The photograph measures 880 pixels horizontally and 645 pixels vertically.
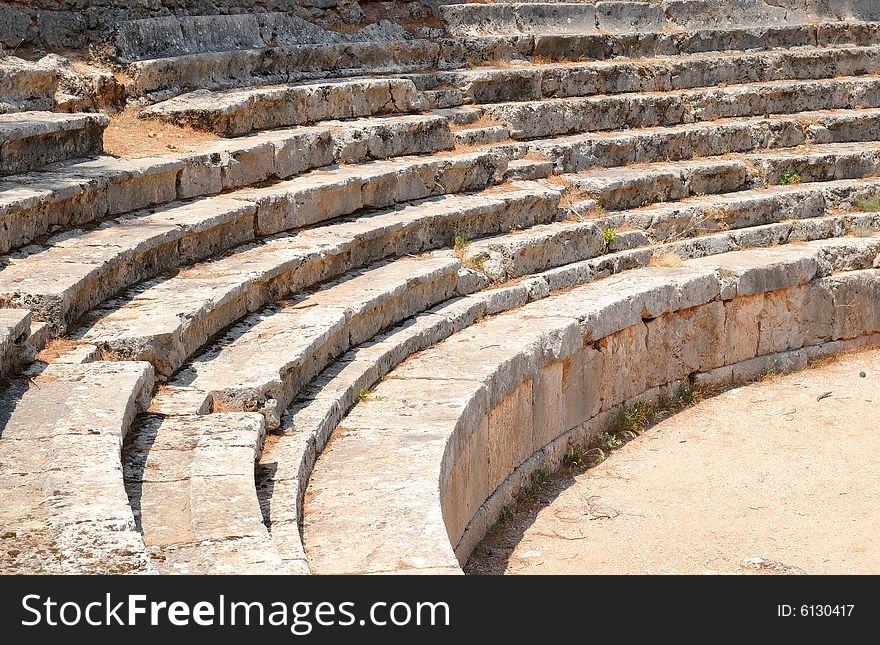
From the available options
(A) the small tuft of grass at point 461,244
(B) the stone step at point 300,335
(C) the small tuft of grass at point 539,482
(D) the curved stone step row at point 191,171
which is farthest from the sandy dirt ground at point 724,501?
(D) the curved stone step row at point 191,171

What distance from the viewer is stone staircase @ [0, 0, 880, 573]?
5.10m

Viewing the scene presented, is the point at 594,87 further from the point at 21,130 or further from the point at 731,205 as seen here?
the point at 21,130

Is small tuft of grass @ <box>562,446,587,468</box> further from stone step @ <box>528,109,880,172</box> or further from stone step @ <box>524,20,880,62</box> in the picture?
stone step @ <box>524,20,880,62</box>

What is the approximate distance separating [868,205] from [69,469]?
379 inches

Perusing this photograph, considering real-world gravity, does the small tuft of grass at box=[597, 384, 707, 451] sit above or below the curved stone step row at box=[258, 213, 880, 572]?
below

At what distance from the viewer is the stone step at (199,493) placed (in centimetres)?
427

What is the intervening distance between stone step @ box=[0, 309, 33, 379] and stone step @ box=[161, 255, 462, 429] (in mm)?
645

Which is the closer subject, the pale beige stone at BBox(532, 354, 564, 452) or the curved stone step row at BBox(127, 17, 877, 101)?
the pale beige stone at BBox(532, 354, 564, 452)

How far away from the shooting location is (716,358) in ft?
34.2

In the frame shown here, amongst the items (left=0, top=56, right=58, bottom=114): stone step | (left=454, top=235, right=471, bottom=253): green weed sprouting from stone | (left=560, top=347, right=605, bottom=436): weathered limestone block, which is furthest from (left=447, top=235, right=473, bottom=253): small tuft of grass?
(left=0, top=56, right=58, bottom=114): stone step

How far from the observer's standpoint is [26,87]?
8.45 meters

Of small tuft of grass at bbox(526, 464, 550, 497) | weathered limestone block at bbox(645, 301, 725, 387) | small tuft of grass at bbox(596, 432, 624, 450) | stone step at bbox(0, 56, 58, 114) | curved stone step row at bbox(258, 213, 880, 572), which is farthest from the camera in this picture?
weathered limestone block at bbox(645, 301, 725, 387)

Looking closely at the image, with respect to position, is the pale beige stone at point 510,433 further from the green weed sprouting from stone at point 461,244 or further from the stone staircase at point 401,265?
the green weed sprouting from stone at point 461,244

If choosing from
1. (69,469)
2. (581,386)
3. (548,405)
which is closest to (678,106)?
(581,386)
